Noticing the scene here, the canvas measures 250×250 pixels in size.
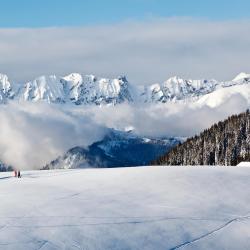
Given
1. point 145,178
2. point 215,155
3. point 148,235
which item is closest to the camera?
point 148,235

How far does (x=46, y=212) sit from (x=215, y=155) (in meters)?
161

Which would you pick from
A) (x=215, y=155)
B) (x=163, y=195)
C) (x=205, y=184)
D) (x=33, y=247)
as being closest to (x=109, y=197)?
(x=163, y=195)

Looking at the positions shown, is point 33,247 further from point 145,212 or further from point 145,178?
point 145,178

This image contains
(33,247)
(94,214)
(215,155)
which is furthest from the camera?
(215,155)

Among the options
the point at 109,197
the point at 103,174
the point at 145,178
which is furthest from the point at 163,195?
the point at 103,174

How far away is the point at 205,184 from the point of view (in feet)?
169

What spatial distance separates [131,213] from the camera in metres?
41.0

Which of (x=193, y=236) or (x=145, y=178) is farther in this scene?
(x=145, y=178)

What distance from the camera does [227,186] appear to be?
167ft

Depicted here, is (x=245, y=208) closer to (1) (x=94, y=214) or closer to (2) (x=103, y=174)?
(1) (x=94, y=214)

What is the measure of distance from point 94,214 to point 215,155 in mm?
160827

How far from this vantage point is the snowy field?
3553cm

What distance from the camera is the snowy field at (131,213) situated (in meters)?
35.5

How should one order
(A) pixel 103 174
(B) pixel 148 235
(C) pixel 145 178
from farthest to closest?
(A) pixel 103 174 → (C) pixel 145 178 → (B) pixel 148 235
